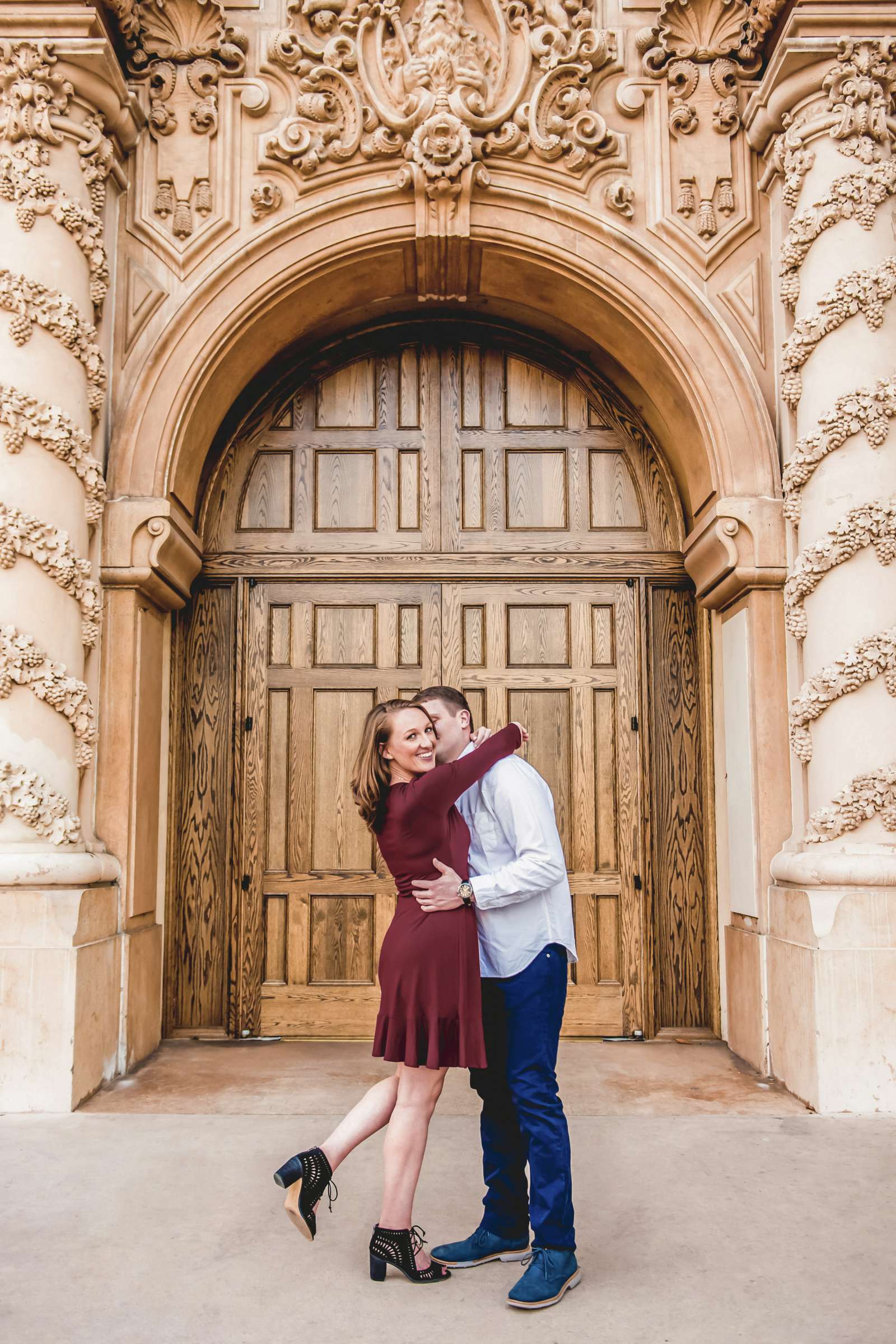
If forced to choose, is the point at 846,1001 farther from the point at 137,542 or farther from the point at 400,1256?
the point at 137,542

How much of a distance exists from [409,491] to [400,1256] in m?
4.51

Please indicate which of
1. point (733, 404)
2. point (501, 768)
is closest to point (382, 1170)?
point (501, 768)

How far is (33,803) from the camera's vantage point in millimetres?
5004

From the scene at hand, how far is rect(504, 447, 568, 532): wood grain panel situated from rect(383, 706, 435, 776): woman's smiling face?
363 centimetres

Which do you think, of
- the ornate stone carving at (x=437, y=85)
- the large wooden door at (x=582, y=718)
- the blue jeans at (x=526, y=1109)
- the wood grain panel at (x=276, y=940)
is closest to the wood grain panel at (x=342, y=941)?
the wood grain panel at (x=276, y=940)

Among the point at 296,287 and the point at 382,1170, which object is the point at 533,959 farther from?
the point at 296,287

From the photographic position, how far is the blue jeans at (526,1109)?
2.95 meters

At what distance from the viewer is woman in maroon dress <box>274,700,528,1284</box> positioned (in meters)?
2.97

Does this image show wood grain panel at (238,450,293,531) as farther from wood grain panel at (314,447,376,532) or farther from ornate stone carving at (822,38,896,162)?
ornate stone carving at (822,38,896,162)

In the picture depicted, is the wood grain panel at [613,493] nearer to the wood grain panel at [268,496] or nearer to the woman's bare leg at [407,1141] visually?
the wood grain panel at [268,496]

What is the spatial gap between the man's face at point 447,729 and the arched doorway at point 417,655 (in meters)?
3.12

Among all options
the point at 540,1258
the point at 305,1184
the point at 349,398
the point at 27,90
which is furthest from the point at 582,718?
the point at 27,90

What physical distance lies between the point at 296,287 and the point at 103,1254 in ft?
15.6

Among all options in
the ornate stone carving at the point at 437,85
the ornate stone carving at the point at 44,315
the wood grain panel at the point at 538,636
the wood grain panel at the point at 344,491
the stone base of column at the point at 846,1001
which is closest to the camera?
the stone base of column at the point at 846,1001
